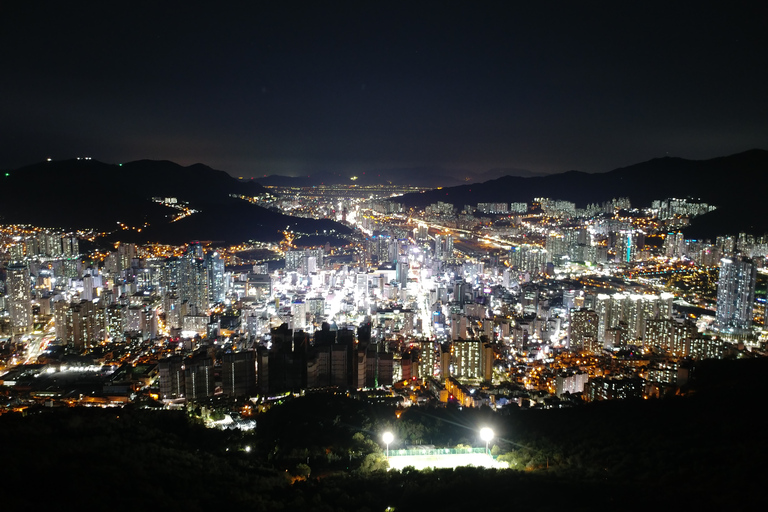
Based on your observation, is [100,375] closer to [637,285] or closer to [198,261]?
[198,261]

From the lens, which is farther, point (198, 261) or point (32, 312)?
point (198, 261)

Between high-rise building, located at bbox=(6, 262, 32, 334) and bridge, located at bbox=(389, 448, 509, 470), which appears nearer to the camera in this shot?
bridge, located at bbox=(389, 448, 509, 470)

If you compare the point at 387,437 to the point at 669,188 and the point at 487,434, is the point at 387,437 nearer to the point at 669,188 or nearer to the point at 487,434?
the point at 487,434

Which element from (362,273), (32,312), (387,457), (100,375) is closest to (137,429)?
(387,457)

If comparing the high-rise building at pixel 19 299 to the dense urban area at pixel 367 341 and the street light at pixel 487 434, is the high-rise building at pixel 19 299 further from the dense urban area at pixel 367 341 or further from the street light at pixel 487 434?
the street light at pixel 487 434

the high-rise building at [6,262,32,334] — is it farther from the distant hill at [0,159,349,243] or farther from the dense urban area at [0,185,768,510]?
the distant hill at [0,159,349,243]

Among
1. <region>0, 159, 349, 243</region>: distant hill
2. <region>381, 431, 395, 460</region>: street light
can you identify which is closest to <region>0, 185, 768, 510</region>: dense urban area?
<region>381, 431, 395, 460</region>: street light
